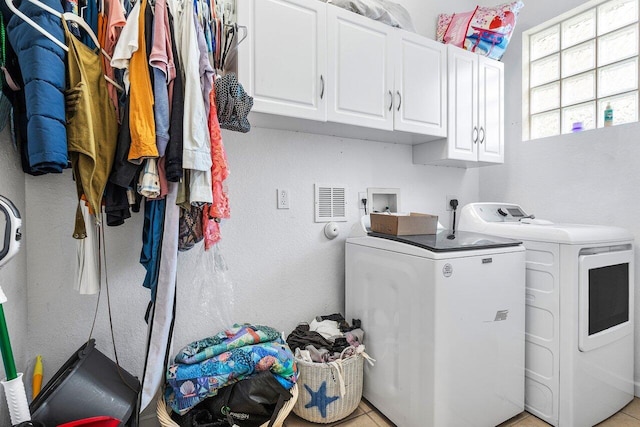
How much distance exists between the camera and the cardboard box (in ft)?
5.34

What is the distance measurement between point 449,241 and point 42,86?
166 centimetres

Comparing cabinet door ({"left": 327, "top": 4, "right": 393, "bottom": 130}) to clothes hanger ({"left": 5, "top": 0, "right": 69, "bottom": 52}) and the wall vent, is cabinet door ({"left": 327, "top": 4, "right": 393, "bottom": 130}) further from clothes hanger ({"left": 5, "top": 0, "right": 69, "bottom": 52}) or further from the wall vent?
clothes hanger ({"left": 5, "top": 0, "right": 69, "bottom": 52})

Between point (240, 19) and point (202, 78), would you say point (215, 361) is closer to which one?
point (202, 78)

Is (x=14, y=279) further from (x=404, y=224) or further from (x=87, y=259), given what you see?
(x=404, y=224)

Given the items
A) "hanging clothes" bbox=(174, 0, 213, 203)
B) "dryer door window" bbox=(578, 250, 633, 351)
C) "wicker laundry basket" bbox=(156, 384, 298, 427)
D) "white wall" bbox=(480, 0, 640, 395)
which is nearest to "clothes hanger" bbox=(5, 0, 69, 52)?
"hanging clothes" bbox=(174, 0, 213, 203)

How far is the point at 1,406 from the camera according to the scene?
98 centimetres

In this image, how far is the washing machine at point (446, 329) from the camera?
1333 millimetres

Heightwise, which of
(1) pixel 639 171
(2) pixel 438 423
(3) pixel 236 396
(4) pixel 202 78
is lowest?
(2) pixel 438 423

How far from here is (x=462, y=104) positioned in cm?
204

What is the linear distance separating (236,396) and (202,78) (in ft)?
4.33

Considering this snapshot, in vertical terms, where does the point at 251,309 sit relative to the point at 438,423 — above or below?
above

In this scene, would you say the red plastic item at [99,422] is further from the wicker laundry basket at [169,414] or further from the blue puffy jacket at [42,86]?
the blue puffy jacket at [42,86]

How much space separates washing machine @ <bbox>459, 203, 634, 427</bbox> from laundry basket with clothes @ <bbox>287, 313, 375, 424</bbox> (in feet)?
2.98

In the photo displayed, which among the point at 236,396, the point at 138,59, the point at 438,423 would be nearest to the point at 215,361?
the point at 236,396
